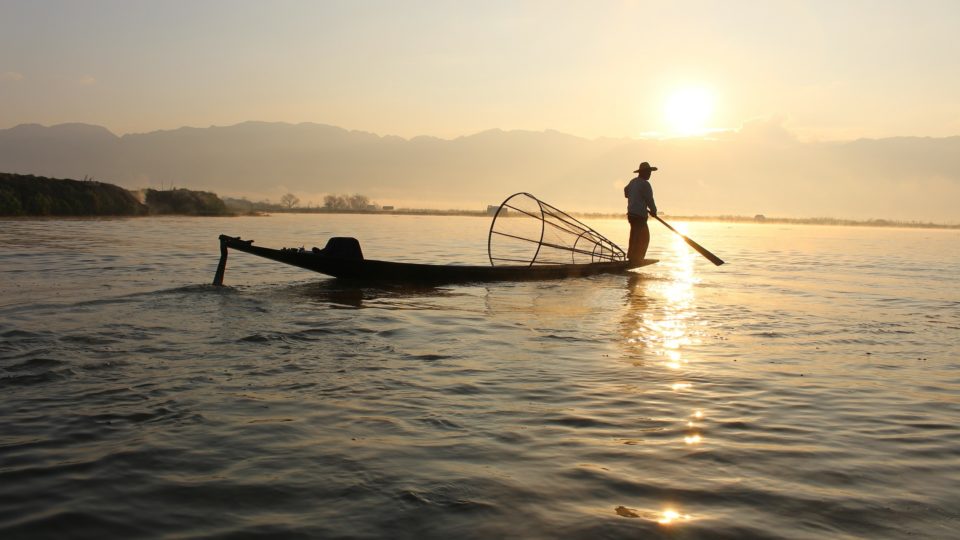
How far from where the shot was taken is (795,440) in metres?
4.75

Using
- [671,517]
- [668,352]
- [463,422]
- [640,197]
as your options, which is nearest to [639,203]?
[640,197]

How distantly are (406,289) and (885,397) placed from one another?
8.87m

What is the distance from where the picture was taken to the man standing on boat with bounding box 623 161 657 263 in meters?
17.2

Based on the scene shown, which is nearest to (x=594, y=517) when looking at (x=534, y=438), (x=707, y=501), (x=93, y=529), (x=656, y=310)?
(x=707, y=501)

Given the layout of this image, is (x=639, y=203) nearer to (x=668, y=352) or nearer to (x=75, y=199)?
(x=668, y=352)

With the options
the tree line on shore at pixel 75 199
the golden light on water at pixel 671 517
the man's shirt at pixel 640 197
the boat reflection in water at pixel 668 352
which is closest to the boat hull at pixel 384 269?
the boat reflection in water at pixel 668 352

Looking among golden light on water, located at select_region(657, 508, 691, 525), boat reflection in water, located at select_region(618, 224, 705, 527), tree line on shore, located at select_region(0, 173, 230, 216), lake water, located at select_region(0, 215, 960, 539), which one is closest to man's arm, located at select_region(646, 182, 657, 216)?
boat reflection in water, located at select_region(618, 224, 705, 527)

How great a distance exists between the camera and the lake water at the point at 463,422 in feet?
11.3

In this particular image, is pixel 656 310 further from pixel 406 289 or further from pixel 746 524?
pixel 746 524

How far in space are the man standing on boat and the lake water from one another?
675cm

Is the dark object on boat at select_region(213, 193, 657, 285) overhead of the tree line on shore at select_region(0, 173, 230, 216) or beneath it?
beneath

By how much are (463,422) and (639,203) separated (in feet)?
43.6

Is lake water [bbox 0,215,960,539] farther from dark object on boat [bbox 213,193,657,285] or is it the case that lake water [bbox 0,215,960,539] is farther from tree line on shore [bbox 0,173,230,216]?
tree line on shore [bbox 0,173,230,216]

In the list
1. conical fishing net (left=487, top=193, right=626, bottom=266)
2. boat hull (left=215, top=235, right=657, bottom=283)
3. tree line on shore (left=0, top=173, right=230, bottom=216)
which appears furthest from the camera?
tree line on shore (left=0, top=173, right=230, bottom=216)
